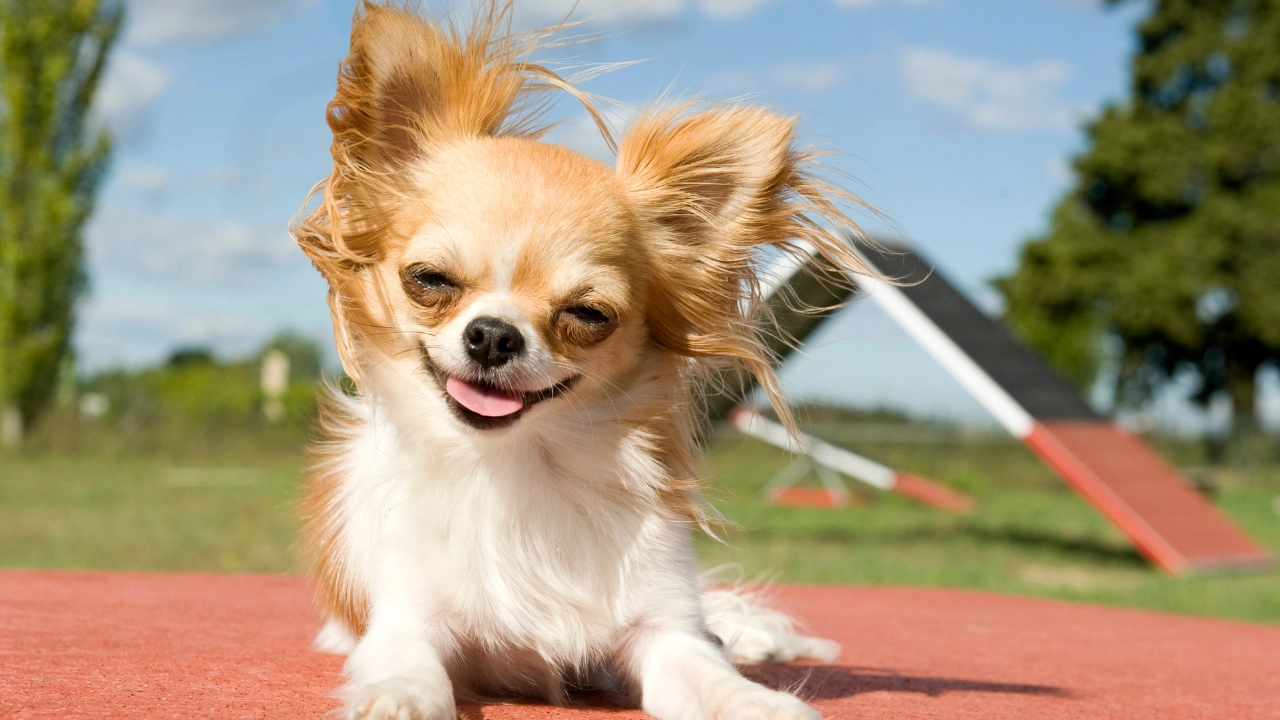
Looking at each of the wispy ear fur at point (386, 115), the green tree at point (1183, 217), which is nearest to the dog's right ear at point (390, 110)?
the wispy ear fur at point (386, 115)

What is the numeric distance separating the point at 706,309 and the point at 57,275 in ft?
78.4

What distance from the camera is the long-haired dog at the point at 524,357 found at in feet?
8.96

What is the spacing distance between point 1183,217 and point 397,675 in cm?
3201

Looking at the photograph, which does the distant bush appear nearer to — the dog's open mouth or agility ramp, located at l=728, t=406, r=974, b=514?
agility ramp, located at l=728, t=406, r=974, b=514

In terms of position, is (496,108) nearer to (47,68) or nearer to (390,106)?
(390,106)

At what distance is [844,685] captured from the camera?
132 inches

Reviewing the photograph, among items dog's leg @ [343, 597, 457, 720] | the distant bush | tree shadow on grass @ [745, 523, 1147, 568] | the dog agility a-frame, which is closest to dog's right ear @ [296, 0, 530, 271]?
dog's leg @ [343, 597, 457, 720]

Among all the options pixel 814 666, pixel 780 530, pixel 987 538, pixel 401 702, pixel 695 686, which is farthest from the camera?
pixel 987 538

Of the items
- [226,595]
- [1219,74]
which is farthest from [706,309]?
[1219,74]

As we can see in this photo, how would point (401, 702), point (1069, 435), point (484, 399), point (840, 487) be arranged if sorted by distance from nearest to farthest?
point (401, 702) < point (484, 399) < point (1069, 435) < point (840, 487)

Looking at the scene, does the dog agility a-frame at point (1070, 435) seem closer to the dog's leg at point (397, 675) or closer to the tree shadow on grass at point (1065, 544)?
the tree shadow on grass at point (1065, 544)

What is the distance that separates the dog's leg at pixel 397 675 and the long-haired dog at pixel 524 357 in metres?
→ 0.01

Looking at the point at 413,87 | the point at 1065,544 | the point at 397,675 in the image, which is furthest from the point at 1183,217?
the point at 397,675

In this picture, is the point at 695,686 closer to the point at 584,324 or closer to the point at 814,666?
the point at 584,324
